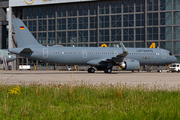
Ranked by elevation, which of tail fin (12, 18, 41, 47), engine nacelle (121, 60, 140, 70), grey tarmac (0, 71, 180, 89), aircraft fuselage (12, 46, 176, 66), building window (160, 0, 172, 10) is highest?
building window (160, 0, 172, 10)

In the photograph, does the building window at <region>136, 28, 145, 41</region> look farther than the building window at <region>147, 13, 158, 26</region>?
Yes

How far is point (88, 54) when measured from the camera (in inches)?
1355

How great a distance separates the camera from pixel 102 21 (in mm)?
72438

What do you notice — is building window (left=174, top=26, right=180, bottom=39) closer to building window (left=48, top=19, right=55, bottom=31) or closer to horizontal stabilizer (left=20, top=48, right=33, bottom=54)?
building window (left=48, top=19, right=55, bottom=31)

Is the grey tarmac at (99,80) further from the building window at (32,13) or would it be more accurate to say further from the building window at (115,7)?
the building window at (32,13)

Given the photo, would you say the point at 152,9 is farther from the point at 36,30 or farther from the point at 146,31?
the point at 36,30

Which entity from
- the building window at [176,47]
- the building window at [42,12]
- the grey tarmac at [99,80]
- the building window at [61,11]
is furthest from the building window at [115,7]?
the grey tarmac at [99,80]

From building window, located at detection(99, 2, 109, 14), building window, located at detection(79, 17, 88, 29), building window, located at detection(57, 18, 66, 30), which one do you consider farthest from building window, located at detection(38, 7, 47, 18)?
building window, located at detection(99, 2, 109, 14)

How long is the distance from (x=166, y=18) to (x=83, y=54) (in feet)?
139

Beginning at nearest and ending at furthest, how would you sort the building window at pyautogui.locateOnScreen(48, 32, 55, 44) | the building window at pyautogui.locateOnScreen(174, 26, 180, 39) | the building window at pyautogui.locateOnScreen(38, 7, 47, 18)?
the building window at pyautogui.locateOnScreen(174, 26, 180, 39) → the building window at pyautogui.locateOnScreen(48, 32, 55, 44) → the building window at pyautogui.locateOnScreen(38, 7, 47, 18)

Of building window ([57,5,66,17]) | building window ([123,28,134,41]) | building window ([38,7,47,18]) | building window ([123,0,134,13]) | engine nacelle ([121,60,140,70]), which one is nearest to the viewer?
engine nacelle ([121,60,140,70])

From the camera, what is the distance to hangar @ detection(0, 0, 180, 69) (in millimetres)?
66438

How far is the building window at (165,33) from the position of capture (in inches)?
2606

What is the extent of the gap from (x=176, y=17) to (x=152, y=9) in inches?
301
